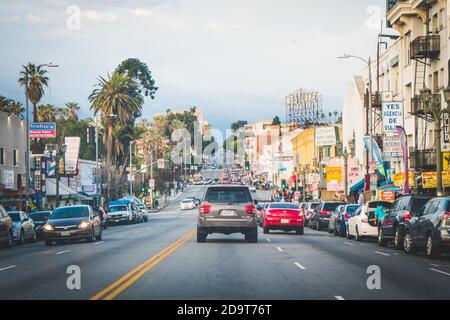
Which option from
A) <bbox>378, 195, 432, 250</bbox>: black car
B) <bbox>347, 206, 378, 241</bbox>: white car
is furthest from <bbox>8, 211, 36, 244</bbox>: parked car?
<bbox>378, 195, 432, 250</bbox>: black car

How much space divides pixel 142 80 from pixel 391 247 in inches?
3687

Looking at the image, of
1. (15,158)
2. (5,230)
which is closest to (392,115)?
(5,230)

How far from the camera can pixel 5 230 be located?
3500 centimetres

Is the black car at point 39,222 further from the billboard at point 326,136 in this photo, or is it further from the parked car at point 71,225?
the billboard at point 326,136

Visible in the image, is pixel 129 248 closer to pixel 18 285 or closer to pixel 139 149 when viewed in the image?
pixel 18 285

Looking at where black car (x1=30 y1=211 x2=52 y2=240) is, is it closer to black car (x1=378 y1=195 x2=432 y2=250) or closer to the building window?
black car (x1=378 y1=195 x2=432 y2=250)

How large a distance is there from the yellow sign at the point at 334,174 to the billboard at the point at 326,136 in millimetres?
7046

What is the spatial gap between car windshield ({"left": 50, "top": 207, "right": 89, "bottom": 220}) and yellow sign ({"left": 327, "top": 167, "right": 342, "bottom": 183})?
47214 millimetres

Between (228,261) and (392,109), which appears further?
(392,109)

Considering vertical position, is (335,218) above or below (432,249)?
below

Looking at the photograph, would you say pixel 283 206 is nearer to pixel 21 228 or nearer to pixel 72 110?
pixel 21 228

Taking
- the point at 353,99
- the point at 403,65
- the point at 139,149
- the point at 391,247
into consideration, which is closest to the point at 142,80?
the point at 139,149

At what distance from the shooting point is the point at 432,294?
50.1ft

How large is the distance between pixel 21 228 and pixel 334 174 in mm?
46501
